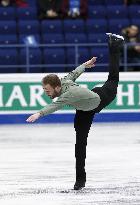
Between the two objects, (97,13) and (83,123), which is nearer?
(83,123)

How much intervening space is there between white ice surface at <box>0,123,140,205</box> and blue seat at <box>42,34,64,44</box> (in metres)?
2.15

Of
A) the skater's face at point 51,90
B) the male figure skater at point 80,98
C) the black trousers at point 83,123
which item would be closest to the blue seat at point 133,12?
the male figure skater at point 80,98

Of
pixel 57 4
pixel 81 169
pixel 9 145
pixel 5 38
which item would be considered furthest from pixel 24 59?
pixel 81 169

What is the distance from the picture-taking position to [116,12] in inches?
605

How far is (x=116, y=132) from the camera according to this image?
39.9 feet

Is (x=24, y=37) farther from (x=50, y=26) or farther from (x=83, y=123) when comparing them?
(x=83, y=123)

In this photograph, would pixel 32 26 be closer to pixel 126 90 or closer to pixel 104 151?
pixel 126 90

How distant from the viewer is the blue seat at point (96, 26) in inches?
588

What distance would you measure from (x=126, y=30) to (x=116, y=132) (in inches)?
117

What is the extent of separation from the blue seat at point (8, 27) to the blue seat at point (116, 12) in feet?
7.22

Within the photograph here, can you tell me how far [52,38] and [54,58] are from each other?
1.61 ft

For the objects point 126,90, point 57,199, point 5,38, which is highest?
point 5,38

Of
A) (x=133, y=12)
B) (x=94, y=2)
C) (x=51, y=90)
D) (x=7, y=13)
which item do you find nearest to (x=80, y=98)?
(x=51, y=90)

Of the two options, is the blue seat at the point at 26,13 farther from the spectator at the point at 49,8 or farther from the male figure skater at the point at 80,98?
the male figure skater at the point at 80,98
